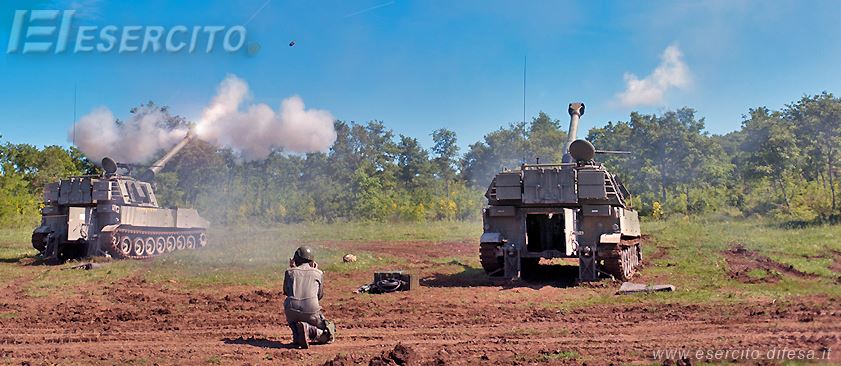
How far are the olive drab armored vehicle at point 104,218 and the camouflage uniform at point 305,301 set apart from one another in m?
17.3

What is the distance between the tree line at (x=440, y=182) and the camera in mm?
34094

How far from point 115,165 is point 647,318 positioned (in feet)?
70.2

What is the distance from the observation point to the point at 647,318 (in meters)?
10.0

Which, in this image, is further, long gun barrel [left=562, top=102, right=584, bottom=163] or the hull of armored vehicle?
the hull of armored vehicle

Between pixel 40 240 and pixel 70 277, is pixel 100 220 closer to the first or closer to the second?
pixel 40 240

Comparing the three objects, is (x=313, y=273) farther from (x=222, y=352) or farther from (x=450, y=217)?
(x=450, y=217)

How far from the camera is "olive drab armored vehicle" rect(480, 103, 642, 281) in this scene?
1525cm

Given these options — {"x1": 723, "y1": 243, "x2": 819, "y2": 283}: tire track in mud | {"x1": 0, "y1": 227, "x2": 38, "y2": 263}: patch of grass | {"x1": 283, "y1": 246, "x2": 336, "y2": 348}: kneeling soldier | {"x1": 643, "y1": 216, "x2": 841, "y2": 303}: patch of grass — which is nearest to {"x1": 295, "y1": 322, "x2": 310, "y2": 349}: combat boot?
{"x1": 283, "y1": 246, "x2": 336, "y2": 348}: kneeling soldier

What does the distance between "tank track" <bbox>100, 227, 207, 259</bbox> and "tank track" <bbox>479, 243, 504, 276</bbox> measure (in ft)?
45.5

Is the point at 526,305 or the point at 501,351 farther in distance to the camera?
the point at 526,305

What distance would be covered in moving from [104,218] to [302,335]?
18.7 meters

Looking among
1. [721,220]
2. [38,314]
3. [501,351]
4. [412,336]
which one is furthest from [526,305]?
[721,220]

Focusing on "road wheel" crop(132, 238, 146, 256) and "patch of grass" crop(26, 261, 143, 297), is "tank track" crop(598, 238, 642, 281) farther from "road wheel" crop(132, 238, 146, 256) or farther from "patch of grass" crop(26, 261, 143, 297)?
"road wheel" crop(132, 238, 146, 256)

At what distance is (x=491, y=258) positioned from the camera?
15.8m
